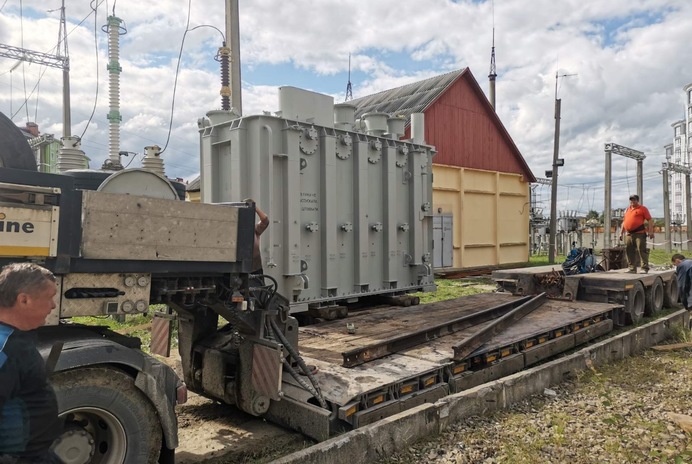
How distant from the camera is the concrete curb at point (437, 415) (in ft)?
13.9

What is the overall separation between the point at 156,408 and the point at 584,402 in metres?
4.85

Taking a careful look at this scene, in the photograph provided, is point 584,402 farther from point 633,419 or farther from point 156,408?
point 156,408

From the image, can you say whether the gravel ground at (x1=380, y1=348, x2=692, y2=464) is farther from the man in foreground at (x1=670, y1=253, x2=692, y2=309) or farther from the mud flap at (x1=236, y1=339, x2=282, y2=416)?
the man in foreground at (x1=670, y1=253, x2=692, y2=309)

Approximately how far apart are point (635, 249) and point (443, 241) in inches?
272

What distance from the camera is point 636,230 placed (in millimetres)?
11695

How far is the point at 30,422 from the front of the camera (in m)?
2.36

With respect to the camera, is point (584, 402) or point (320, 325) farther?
point (320, 325)

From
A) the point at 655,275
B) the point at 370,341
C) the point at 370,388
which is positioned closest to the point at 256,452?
the point at 370,388

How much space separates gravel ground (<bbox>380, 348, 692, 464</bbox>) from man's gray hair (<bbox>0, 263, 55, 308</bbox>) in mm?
3315

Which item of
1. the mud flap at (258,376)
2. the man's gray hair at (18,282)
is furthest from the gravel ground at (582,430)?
the man's gray hair at (18,282)

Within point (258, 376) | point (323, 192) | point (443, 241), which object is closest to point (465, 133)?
point (443, 241)

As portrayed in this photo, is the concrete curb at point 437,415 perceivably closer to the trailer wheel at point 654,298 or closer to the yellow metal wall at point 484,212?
the trailer wheel at point 654,298

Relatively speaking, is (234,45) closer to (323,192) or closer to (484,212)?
(323,192)

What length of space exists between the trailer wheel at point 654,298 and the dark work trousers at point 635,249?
531 mm
